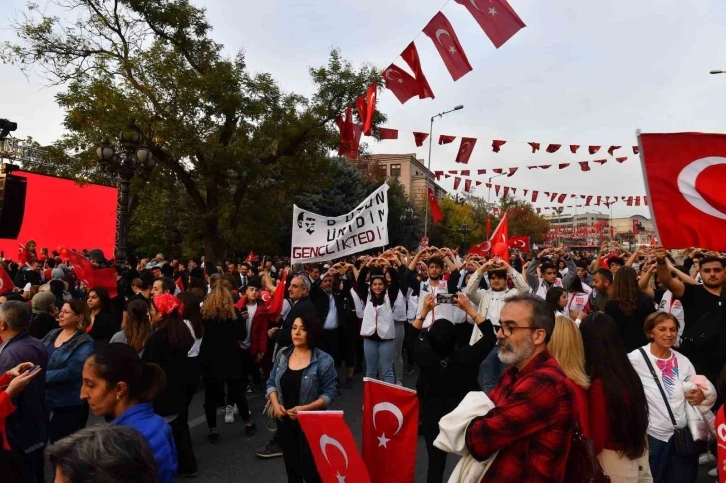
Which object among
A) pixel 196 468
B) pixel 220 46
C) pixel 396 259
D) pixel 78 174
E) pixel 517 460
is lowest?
pixel 196 468

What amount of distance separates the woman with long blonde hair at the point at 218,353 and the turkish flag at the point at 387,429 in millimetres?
2609

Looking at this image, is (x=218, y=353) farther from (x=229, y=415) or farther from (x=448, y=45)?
(x=448, y=45)

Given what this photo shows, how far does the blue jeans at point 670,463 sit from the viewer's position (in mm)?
3615

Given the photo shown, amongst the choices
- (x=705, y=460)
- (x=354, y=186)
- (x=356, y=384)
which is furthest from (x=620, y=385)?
(x=354, y=186)

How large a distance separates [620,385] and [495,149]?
15129 mm

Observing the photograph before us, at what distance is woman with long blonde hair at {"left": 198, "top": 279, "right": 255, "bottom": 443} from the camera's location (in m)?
6.15

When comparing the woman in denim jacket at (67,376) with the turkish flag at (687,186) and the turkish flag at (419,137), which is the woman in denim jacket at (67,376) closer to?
the turkish flag at (687,186)

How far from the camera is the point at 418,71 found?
33.3 feet

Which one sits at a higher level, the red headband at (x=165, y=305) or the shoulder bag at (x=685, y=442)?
the red headband at (x=165, y=305)

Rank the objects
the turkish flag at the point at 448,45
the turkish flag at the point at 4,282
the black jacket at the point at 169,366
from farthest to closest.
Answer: the turkish flag at the point at 448,45, the turkish flag at the point at 4,282, the black jacket at the point at 169,366

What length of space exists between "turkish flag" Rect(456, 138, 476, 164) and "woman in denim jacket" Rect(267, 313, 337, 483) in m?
12.9

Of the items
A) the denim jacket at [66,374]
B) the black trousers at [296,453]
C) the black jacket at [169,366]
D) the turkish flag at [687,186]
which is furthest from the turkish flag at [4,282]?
the turkish flag at [687,186]

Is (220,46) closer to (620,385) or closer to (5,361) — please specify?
(5,361)

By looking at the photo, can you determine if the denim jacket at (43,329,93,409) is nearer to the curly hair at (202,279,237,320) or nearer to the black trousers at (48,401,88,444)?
the black trousers at (48,401,88,444)
